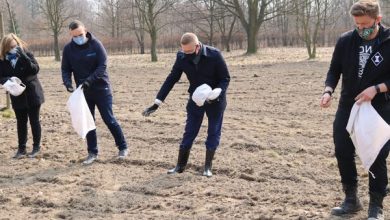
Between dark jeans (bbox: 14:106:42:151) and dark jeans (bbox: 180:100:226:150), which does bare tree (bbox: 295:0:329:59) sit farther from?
dark jeans (bbox: 180:100:226:150)

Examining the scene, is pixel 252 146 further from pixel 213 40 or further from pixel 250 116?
pixel 213 40

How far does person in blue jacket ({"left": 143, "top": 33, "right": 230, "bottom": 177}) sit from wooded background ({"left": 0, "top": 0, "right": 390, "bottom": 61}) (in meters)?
19.9

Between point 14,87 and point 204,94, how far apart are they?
2804mm

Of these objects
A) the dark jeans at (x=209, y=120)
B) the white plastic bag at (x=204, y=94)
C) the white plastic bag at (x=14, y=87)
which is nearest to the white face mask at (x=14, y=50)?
the white plastic bag at (x=14, y=87)

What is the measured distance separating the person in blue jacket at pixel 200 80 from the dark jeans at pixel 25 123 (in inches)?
78.9

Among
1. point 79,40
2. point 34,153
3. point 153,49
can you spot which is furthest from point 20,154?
point 153,49

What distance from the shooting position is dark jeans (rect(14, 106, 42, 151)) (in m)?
7.27

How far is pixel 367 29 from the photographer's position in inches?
169

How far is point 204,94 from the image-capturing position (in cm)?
585

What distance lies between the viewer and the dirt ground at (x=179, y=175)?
507 centimetres

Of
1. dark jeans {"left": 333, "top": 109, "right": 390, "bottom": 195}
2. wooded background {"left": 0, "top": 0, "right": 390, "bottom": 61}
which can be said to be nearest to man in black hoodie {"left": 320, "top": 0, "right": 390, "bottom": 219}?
dark jeans {"left": 333, "top": 109, "right": 390, "bottom": 195}

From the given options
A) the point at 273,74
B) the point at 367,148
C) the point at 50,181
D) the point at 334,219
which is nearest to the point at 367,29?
the point at 367,148

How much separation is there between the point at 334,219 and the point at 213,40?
43.4 metres

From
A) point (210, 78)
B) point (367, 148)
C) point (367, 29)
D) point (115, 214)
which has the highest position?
point (367, 29)
